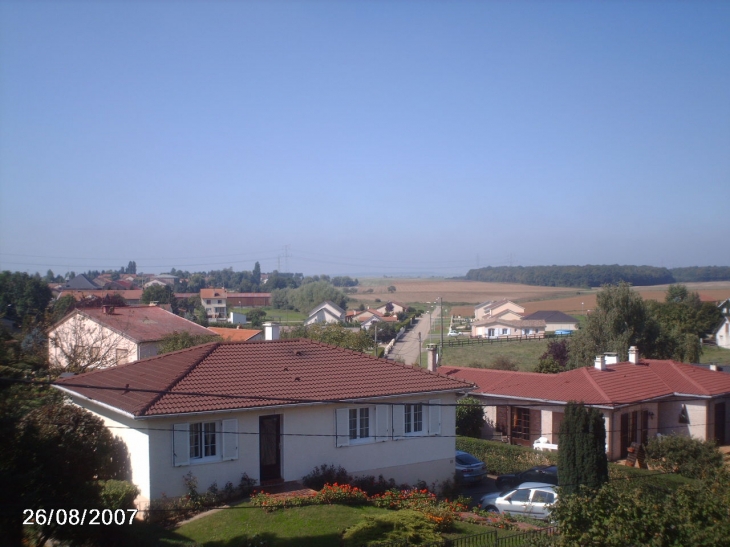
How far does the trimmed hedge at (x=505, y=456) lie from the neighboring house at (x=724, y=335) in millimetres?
61605

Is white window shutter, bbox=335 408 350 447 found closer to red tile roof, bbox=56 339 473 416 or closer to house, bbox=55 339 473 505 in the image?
house, bbox=55 339 473 505

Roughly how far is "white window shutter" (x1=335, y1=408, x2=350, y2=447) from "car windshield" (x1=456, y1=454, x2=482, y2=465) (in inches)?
229

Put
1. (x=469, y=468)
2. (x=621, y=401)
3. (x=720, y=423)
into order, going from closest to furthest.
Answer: (x=469, y=468)
(x=621, y=401)
(x=720, y=423)

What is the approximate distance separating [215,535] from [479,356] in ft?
157

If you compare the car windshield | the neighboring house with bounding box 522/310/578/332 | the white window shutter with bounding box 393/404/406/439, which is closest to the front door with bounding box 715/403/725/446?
the car windshield

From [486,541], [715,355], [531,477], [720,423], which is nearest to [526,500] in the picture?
[531,477]

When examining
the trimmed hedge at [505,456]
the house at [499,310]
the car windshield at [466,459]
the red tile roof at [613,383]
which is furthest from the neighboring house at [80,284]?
the car windshield at [466,459]

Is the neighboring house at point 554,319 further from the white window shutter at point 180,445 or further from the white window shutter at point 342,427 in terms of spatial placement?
the white window shutter at point 180,445

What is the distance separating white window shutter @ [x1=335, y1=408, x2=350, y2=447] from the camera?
19812mm

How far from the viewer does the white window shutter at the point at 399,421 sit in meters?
20.9

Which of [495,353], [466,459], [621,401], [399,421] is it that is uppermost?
[399,421]

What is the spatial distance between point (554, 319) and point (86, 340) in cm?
6907

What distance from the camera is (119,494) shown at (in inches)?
602

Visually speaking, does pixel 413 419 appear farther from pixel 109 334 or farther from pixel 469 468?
pixel 109 334
